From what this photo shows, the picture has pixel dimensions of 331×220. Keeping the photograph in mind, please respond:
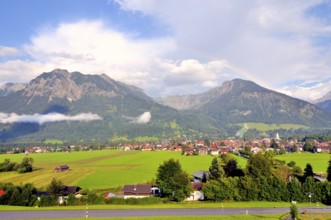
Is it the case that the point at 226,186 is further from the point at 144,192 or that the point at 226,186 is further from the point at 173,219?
the point at 173,219

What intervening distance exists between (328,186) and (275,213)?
15765 millimetres

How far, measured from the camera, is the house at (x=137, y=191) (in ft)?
202

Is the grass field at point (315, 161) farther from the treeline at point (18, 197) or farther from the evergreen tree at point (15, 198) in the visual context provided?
the evergreen tree at point (15, 198)

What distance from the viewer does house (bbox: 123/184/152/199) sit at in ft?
202

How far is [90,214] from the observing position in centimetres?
4194

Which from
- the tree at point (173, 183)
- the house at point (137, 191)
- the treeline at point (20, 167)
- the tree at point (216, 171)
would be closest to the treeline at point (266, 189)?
the tree at point (173, 183)

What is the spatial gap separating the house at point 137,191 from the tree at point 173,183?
171 inches

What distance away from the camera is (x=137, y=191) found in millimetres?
62219

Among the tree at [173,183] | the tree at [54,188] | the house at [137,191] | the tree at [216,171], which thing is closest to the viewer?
the tree at [173,183]

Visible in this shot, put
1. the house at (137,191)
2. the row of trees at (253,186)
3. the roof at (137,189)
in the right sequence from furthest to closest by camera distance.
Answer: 1. the roof at (137,189)
2. the house at (137,191)
3. the row of trees at (253,186)

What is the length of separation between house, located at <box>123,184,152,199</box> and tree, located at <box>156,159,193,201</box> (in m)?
4.33

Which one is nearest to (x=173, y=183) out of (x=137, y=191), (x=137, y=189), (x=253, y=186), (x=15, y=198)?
(x=137, y=191)

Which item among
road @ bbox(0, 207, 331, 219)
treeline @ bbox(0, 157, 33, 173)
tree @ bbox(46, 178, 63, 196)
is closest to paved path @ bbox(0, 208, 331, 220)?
road @ bbox(0, 207, 331, 219)

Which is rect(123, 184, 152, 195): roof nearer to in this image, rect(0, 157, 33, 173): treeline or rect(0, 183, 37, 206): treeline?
rect(0, 183, 37, 206): treeline
